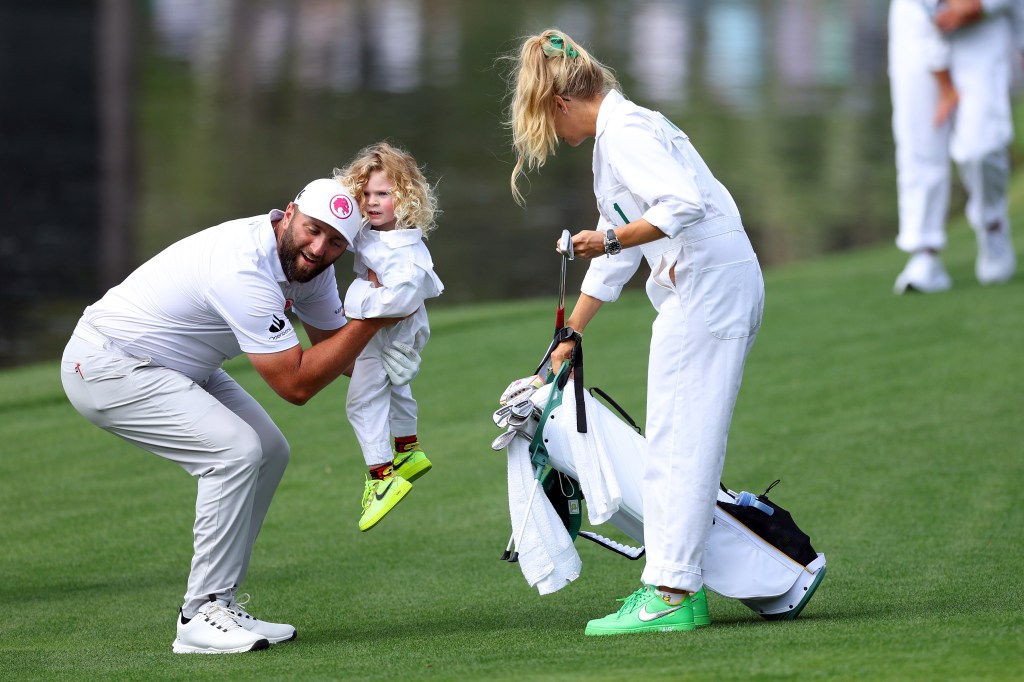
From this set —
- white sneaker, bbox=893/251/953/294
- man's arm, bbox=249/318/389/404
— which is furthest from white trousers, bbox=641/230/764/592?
white sneaker, bbox=893/251/953/294

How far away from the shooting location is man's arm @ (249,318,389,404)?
4859 millimetres

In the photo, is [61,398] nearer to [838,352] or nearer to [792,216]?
[838,352]

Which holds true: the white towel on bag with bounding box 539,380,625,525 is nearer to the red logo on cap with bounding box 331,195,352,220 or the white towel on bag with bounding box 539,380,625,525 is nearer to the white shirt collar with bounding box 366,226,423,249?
the white shirt collar with bounding box 366,226,423,249

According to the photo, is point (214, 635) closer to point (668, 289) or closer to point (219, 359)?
point (219, 359)

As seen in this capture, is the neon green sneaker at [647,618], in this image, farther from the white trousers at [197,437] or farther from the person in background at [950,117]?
the person in background at [950,117]

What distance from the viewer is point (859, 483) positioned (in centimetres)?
698

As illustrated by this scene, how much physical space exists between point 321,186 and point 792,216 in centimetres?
1486

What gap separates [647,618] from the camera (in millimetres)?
4730

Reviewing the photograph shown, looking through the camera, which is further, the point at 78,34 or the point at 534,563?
the point at 78,34

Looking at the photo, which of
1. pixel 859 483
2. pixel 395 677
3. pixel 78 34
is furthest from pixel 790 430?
pixel 78 34

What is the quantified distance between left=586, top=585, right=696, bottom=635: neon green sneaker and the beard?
4.74ft

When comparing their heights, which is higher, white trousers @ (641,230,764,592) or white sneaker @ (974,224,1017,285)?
white trousers @ (641,230,764,592)

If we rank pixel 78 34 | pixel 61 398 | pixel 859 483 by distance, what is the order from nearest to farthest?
pixel 859 483, pixel 61 398, pixel 78 34

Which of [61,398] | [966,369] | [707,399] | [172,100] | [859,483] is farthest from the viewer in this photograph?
[172,100]
